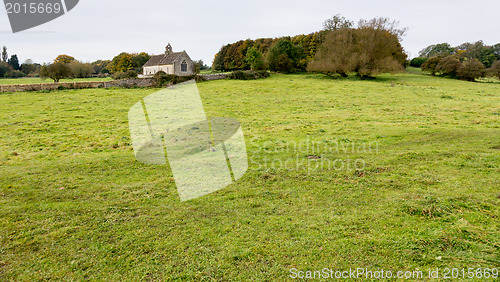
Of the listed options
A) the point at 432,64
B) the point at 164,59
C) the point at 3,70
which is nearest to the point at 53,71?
the point at 164,59

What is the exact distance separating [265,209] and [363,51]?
46151 mm

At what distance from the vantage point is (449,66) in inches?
2106

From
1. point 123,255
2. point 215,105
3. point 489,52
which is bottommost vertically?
point 123,255

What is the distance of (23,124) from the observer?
1703cm

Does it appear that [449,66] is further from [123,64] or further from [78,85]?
[123,64]

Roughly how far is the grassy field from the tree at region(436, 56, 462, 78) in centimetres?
5002

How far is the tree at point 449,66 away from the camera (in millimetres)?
53094

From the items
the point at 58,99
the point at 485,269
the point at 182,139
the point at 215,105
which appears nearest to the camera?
the point at 485,269

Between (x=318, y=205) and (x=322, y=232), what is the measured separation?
1.30 metres

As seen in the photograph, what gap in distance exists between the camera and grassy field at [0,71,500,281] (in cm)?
460

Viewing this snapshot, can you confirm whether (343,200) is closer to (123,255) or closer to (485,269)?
(485,269)

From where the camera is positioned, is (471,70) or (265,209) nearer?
(265,209)

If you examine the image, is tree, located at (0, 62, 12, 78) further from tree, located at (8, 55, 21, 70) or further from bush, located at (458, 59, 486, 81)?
bush, located at (458, 59, 486, 81)

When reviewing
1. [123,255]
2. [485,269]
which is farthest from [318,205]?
[123,255]
